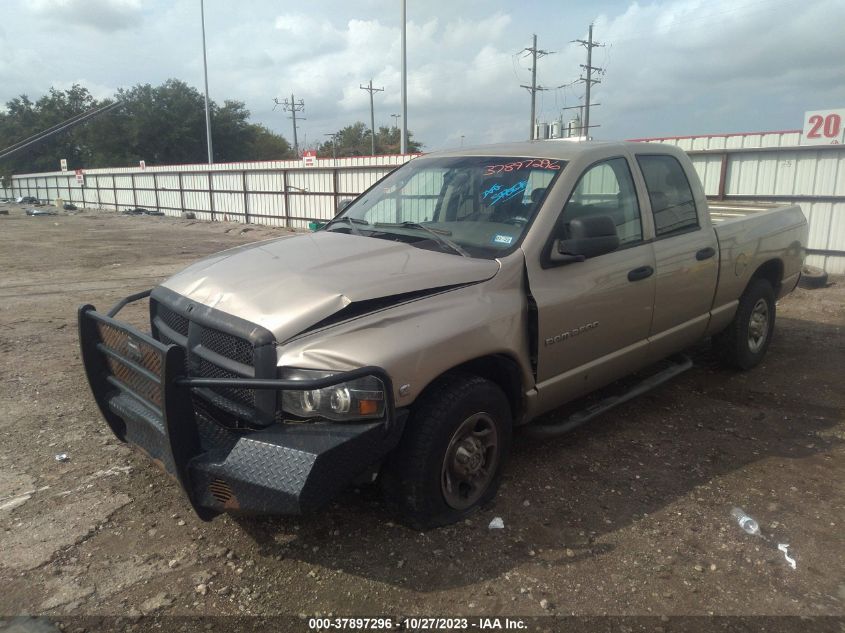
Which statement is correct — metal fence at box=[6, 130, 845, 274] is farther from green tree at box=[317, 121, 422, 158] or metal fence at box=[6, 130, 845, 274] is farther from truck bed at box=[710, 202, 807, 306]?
green tree at box=[317, 121, 422, 158]

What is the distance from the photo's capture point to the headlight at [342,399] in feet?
8.54

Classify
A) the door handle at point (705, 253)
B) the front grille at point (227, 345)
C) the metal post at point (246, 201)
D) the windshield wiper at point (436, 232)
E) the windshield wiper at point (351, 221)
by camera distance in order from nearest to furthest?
1. the front grille at point (227, 345)
2. the windshield wiper at point (436, 232)
3. the windshield wiper at point (351, 221)
4. the door handle at point (705, 253)
5. the metal post at point (246, 201)

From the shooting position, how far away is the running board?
3633 millimetres

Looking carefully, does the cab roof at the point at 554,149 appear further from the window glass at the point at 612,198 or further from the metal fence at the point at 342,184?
the metal fence at the point at 342,184

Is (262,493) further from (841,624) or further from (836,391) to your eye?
(836,391)

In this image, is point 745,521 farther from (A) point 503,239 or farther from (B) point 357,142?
(B) point 357,142

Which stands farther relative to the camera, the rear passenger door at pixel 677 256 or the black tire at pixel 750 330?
the black tire at pixel 750 330

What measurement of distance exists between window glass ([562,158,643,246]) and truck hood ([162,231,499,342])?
0.86 m

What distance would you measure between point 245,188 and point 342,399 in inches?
1004

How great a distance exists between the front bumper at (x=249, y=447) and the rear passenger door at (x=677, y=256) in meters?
2.35

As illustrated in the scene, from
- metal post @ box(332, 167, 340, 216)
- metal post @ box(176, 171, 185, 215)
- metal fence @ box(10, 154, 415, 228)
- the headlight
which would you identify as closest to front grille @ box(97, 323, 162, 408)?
the headlight

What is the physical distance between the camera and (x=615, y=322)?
382cm

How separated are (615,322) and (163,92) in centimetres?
6492

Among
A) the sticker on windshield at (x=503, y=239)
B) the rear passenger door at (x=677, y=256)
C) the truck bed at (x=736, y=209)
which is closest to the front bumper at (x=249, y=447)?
the sticker on windshield at (x=503, y=239)
